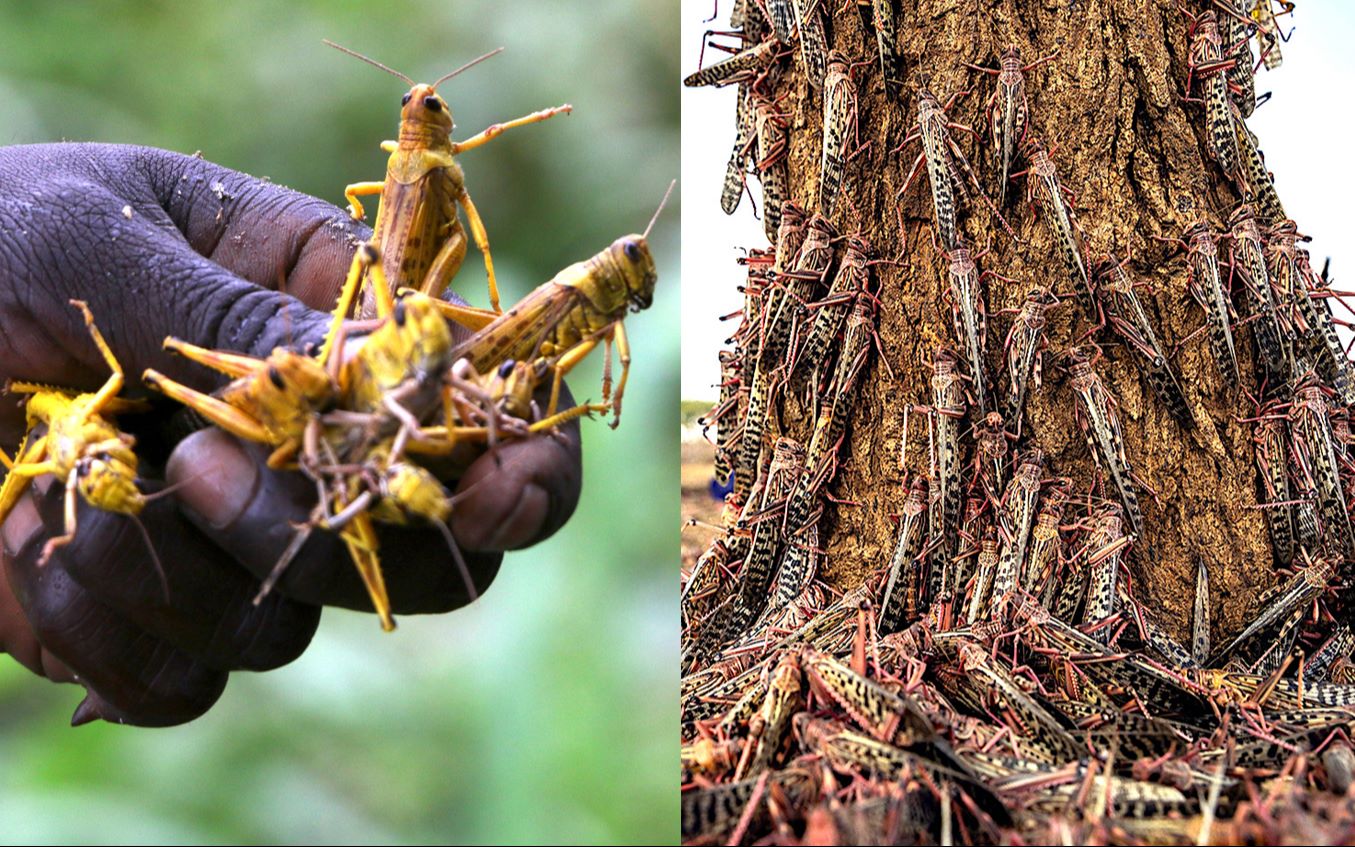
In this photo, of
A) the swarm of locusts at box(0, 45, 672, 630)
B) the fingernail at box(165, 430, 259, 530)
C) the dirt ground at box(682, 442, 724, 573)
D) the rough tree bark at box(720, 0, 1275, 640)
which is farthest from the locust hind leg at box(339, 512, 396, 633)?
the dirt ground at box(682, 442, 724, 573)

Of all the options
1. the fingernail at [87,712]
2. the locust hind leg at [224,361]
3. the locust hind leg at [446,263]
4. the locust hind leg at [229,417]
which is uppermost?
the locust hind leg at [446,263]

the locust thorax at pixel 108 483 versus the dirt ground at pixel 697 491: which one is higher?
the dirt ground at pixel 697 491

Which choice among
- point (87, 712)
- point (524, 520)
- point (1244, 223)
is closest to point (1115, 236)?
point (1244, 223)

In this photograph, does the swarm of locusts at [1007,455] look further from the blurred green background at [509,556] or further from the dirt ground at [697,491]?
the blurred green background at [509,556]

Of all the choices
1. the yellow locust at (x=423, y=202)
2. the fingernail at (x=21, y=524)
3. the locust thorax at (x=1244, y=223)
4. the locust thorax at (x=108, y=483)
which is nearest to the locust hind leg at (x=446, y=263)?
the yellow locust at (x=423, y=202)

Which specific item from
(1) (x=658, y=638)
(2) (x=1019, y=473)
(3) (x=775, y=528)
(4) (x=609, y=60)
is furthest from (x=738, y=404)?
(4) (x=609, y=60)

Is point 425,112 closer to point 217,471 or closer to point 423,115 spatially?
point 423,115

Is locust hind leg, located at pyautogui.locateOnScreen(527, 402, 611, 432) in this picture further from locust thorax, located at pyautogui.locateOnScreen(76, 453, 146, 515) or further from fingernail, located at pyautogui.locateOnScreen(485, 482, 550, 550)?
locust thorax, located at pyautogui.locateOnScreen(76, 453, 146, 515)

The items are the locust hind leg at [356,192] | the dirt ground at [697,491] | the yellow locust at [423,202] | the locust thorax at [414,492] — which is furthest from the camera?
the dirt ground at [697,491]

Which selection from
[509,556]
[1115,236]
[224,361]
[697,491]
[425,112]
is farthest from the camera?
[509,556]
